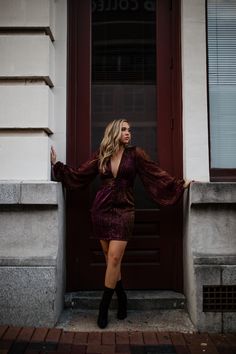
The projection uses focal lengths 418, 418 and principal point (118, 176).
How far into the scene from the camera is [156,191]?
4742 millimetres

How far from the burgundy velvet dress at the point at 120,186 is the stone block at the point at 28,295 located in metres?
0.74

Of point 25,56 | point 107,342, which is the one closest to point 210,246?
point 107,342

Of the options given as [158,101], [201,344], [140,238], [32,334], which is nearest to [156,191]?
[140,238]

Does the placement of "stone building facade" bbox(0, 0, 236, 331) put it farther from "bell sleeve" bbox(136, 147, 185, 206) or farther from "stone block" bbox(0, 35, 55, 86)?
"bell sleeve" bbox(136, 147, 185, 206)

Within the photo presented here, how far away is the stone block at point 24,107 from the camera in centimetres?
461

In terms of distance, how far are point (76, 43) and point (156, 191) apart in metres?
2.12

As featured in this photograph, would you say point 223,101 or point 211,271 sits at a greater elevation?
point 223,101

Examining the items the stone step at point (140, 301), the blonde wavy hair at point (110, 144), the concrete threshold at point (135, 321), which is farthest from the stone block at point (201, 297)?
the blonde wavy hair at point (110, 144)

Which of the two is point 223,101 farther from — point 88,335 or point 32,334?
point 32,334

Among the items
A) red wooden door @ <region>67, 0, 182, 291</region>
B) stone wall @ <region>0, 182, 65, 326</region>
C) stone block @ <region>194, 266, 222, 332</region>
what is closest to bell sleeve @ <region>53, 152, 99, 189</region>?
stone wall @ <region>0, 182, 65, 326</region>

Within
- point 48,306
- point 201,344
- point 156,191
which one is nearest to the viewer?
point 201,344

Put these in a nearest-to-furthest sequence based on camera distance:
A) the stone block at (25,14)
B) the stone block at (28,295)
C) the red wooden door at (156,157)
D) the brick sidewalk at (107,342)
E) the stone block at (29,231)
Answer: the brick sidewalk at (107,342) → the stone block at (28,295) → the stone block at (29,231) → the stone block at (25,14) → the red wooden door at (156,157)

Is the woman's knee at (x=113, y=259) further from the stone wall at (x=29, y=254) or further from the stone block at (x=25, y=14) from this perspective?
the stone block at (x=25, y=14)

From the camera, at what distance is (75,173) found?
A: 4.80 meters
